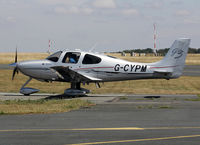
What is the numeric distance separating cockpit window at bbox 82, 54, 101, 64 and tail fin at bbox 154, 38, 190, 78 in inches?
129

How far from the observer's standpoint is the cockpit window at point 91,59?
776 inches

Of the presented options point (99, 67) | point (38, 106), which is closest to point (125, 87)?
point (99, 67)

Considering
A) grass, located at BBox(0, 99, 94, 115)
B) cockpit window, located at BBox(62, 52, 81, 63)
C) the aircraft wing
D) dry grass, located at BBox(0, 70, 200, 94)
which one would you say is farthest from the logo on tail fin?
grass, located at BBox(0, 99, 94, 115)

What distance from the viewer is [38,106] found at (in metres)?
15.0

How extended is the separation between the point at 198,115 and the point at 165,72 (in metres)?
6.49

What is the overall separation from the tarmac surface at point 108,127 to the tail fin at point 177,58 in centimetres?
433

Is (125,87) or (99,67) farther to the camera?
(125,87)

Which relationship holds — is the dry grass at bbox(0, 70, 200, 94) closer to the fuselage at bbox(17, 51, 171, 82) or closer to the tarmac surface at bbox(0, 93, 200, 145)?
the fuselage at bbox(17, 51, 171, 82)

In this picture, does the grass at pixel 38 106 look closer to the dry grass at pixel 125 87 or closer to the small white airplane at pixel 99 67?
the small white airplane at pixel 99 67

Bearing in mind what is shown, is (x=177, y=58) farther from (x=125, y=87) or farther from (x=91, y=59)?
(x=125, y=87)

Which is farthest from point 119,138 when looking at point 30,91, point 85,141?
point 30,91

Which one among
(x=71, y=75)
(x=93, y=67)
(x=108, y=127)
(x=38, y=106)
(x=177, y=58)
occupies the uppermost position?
(x=177, y=58)

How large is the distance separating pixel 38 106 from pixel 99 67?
18.4ft

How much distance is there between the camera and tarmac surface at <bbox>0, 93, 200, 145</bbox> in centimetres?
866
